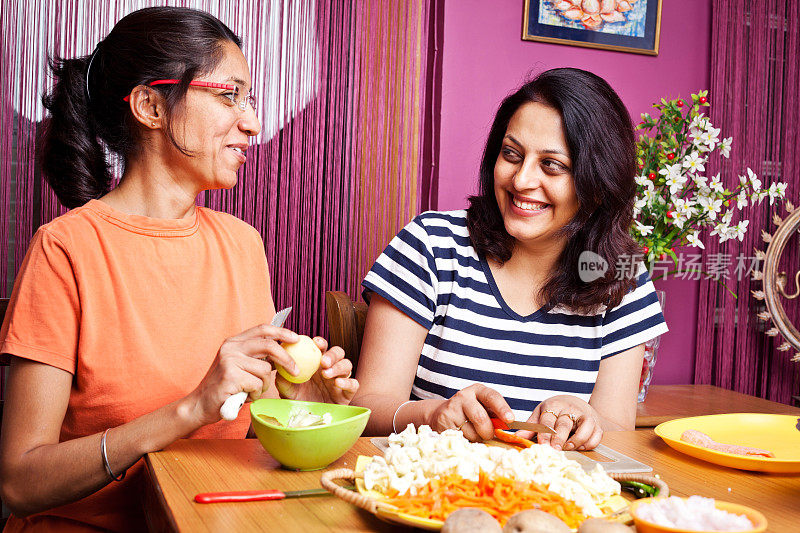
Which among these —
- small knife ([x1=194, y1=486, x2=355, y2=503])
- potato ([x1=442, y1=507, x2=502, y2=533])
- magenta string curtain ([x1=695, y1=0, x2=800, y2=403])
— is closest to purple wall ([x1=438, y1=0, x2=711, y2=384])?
magenta string curtain ([x1=695, y1=0, x2=800, y2=403])

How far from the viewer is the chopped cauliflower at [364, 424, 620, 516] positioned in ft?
2.49

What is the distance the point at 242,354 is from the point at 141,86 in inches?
22.8

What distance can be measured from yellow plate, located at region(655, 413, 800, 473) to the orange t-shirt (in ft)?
2.51

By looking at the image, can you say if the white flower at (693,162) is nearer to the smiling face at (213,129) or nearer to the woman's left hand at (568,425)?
the woman's left hand at (568,425)

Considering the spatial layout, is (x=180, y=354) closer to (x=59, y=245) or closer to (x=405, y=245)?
(x=59, y=245)

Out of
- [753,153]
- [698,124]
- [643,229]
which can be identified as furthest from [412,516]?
[753,153]

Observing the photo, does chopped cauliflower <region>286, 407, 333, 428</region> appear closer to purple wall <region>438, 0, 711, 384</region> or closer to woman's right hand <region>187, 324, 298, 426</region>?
woman's right hand <region>187, 324, 298, 426</region>

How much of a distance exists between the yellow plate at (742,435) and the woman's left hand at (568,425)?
0.11 meters

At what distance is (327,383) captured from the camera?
116 cm

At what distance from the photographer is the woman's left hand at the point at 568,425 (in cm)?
108

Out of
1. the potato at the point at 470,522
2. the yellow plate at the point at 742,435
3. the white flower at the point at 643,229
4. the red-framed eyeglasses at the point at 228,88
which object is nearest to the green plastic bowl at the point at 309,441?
the potato at the point at 470,522

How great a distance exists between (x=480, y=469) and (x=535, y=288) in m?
0.89

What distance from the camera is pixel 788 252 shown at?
2.65 m

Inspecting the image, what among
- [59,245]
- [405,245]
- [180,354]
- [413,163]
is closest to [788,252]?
[413,163]
